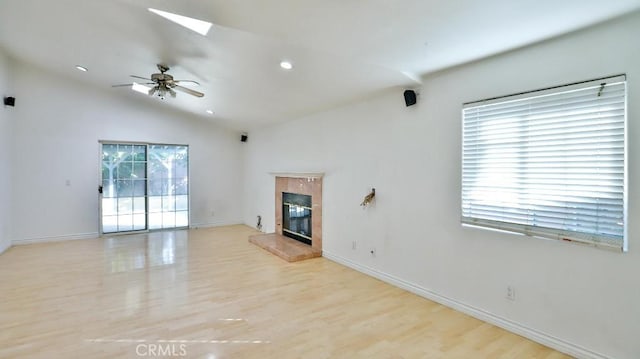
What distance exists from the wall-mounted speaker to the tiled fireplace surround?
1988 millimetres

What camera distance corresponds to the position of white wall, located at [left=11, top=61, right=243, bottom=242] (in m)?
5.42

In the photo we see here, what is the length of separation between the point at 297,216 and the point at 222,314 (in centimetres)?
286

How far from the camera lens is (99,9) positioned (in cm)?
288

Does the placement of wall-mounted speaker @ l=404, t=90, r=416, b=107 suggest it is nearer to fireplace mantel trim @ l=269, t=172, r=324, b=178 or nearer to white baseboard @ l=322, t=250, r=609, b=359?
fireplace mantel trim @ l=269, t=172, r=324, b=178

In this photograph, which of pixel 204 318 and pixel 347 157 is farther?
pixel 347 157

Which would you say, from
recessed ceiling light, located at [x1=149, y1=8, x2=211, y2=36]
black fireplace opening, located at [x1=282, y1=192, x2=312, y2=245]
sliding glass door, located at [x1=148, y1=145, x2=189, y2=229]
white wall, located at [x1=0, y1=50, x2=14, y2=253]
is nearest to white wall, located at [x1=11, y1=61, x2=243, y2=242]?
white wall, located at [x1=0, y1=50, x2=14, y2=253]

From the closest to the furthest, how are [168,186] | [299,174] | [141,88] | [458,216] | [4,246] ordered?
1. [458,216]
2. [4,246]
3. [299,174]
4. [141,88]
5. [168,186]

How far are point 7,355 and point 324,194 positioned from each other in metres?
3.71

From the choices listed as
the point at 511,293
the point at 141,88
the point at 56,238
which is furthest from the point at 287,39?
the point at 56,238

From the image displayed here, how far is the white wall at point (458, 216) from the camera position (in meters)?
2.04

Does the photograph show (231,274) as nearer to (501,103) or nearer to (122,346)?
(122,346)

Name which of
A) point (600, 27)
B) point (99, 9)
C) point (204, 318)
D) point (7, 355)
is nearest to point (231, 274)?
point (204, 318)

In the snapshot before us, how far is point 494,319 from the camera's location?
266cm

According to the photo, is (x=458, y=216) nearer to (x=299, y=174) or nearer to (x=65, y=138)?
(x=299, y=174)
